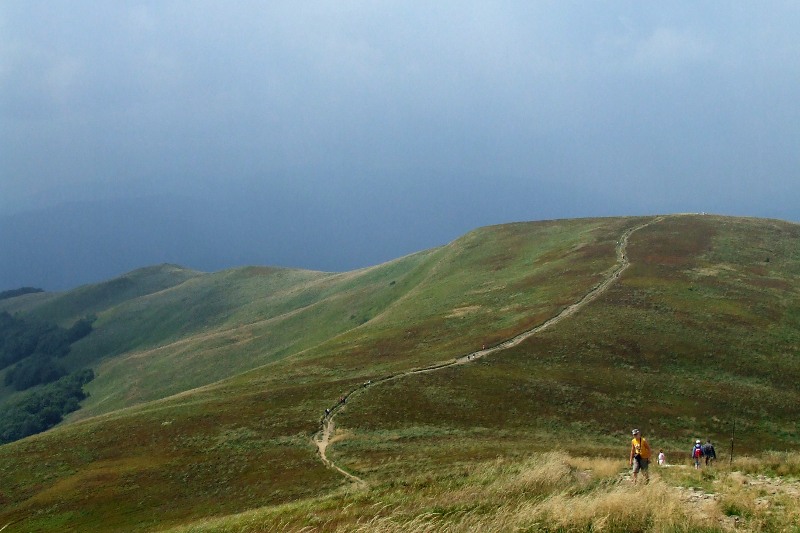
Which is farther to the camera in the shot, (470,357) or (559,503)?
(470,357)

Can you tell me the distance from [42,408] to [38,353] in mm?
62600

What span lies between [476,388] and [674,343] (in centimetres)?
2064

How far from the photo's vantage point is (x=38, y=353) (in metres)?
181

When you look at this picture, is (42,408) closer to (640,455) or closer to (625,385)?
(625,385)

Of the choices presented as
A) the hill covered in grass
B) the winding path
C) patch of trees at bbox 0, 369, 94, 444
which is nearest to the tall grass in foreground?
the hill covered in grass

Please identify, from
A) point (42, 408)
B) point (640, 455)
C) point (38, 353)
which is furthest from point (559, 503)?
point (38, 353)

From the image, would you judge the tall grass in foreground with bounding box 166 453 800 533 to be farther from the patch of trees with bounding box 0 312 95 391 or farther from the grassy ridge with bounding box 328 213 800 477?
the patch of trees with bounding box 0 312 95 391

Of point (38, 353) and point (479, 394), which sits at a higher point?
point (479, 394)

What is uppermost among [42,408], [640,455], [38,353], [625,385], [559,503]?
[559,503]

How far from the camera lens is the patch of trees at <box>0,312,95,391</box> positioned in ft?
527

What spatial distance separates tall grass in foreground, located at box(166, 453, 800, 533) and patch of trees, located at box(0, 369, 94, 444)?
114054mm

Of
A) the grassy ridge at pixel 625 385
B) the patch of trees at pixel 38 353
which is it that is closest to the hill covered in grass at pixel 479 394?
the grassy ridge at pixel 625 385

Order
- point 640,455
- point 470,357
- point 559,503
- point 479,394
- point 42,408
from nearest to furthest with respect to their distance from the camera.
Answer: point 559,503, point 640,455, point 479,394, point 470,357, point 42,408

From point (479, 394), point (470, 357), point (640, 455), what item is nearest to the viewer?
point (640, 455)
